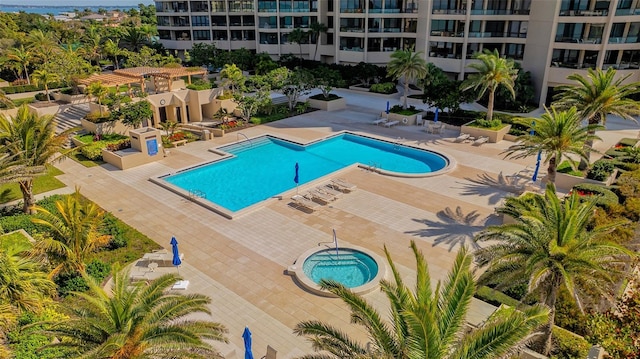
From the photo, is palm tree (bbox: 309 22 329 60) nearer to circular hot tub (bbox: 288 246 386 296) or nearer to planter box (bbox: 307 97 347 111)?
planter box (bbox: 307 97 347 111)

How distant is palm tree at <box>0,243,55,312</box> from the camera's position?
41.2ft

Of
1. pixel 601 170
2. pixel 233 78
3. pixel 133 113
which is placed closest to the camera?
pixel 601 170

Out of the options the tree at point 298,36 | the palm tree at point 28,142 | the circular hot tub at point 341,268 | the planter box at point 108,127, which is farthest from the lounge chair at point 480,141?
the tree at point 298,36

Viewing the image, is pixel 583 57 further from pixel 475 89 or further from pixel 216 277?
pixel 216 277

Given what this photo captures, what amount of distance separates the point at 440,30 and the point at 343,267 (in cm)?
3859

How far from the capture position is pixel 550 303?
41.8 feet

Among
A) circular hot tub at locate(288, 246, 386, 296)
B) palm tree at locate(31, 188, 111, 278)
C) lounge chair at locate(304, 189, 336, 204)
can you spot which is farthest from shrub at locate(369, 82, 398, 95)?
palm tree at locate(31, 188, 111, 278)

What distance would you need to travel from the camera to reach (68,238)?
1594cm

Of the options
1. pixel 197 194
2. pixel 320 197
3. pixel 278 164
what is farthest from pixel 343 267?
pixel 278 164

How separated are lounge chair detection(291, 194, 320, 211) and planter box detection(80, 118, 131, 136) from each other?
1748cm

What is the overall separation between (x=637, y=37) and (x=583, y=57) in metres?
4.36

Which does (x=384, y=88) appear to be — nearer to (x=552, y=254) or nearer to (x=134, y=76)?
(x=134, y=76)

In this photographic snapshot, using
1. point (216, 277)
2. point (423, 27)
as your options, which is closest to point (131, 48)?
point (423, 27)

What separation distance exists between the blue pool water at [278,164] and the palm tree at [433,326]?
16099mm
